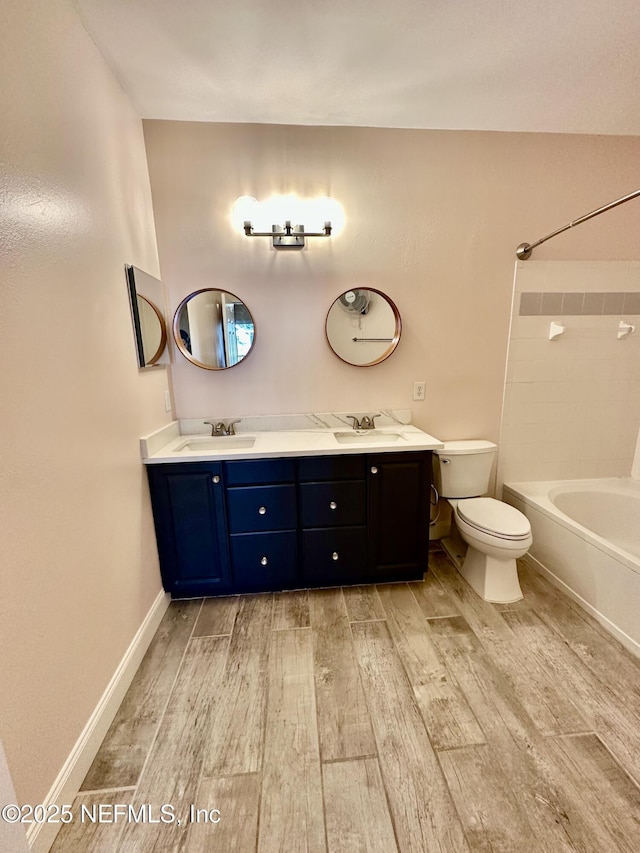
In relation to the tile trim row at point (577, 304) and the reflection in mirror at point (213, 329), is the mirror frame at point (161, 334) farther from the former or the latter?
the tile trim row at point (577, 304)

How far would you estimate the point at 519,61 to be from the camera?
1507mm

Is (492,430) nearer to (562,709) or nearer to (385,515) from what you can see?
(385,515)

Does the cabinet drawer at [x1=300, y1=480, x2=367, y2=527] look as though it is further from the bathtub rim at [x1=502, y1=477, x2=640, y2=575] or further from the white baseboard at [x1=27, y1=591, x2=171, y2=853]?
the bathtub rim at [x1=502, y1=477, x2=640, y2=575]

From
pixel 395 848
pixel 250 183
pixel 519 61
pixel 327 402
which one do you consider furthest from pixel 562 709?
pixel 250 183

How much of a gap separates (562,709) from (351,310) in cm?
210

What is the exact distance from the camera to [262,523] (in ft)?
6.15

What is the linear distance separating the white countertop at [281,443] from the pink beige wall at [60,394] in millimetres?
264

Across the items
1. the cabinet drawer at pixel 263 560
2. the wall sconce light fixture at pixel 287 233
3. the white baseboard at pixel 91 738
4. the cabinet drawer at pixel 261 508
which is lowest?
the white baseboard at pixel 91 738

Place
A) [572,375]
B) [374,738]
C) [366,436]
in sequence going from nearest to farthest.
A: 1. [374,738]
2. [366,436]
3. [572,375]

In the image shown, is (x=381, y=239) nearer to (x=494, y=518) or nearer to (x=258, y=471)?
(x=258, y=471)

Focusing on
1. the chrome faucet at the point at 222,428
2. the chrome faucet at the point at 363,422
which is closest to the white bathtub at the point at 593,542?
the chrome faucet at the point at 363,422

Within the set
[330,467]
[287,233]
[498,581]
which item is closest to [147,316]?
[287,233]

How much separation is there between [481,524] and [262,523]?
1.19m

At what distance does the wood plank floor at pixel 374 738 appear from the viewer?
0.99m
